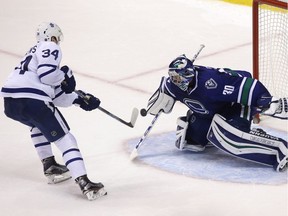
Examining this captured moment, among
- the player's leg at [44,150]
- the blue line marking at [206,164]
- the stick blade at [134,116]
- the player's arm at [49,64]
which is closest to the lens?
the player's arm at [49,64]

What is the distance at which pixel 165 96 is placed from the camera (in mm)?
4125

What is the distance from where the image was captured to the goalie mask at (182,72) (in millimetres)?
3902

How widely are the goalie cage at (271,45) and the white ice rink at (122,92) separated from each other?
0.88 feet

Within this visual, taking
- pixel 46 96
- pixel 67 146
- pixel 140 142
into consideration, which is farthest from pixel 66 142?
pixel 140 142

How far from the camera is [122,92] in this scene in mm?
5109

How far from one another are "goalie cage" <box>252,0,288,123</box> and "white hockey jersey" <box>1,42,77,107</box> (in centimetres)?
125

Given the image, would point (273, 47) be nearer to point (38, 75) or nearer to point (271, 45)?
point (271, 45)

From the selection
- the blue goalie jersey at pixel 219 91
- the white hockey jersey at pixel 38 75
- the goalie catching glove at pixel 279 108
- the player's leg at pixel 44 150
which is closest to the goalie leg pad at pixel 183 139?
the blue goalie jersey at pixel 219 91

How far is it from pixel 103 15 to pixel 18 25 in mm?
607

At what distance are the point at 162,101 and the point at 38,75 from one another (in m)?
0.65

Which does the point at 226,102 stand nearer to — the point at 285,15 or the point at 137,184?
the point at 137,184

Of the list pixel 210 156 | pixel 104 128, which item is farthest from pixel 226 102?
pixel 104 128

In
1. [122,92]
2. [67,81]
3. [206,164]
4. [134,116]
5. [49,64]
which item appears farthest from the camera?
[122,92]

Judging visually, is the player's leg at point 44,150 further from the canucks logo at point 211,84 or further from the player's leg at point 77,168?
the canucks logo at point 211,84
